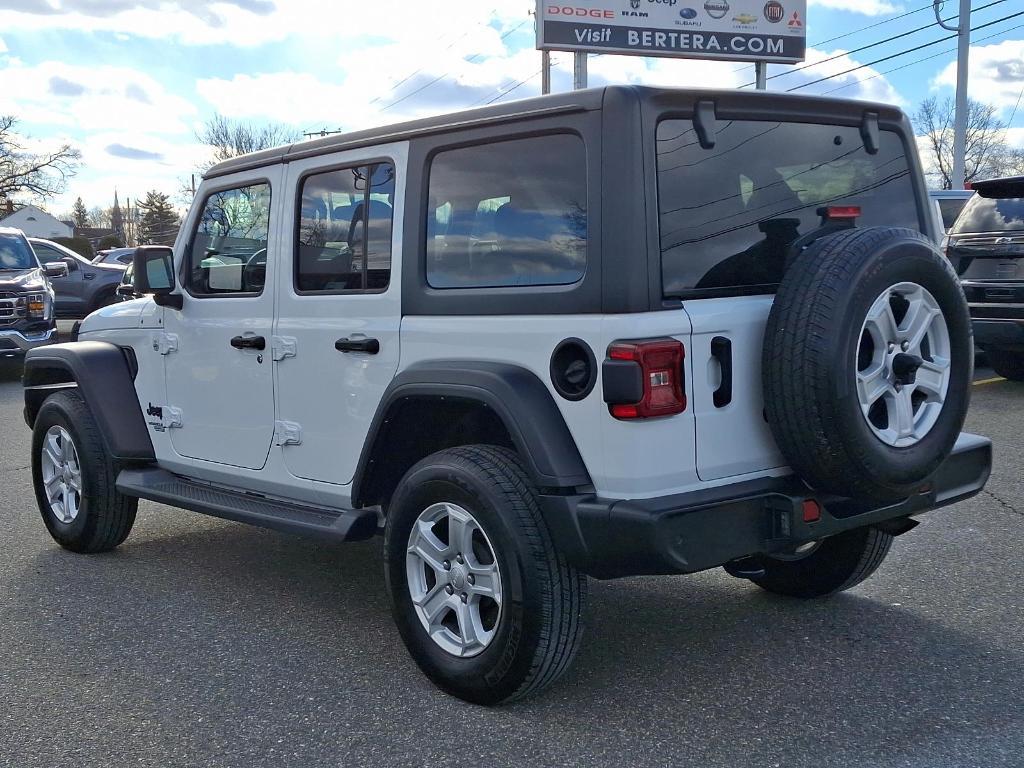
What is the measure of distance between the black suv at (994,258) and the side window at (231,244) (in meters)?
6.42

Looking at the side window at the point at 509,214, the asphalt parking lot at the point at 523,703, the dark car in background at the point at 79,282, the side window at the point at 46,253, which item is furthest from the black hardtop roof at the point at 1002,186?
the side window at the point at 46,253

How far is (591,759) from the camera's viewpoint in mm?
3238

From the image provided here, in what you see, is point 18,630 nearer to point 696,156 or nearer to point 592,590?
point 592,590

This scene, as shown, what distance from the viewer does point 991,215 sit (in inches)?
364

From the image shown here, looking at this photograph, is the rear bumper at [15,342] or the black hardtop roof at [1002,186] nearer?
the black hardtop roof at [1002,186]

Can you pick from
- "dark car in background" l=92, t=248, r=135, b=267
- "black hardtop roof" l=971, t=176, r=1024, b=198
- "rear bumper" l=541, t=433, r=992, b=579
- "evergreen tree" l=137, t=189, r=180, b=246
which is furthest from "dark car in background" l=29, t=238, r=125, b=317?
"evergreen tree" l=137, t=189, r=180, b=246

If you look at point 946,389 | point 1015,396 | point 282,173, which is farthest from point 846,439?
point 1015,396

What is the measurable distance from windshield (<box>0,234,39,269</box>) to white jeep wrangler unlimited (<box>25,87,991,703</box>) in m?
11.0

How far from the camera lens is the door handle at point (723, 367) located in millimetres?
3338

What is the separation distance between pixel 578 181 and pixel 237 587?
8.79ft

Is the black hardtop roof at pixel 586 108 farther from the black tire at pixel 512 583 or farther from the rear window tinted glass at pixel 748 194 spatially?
the black tire at pixel 512 583

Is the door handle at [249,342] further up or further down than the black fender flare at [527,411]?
further up

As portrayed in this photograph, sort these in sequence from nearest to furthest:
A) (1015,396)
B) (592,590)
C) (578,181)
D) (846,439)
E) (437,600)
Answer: (846,439) → (578,181) → (437,600) → (592,590) → (1015,396)

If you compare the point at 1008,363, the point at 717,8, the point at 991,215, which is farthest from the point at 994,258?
the point at 717,8
